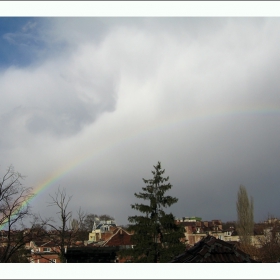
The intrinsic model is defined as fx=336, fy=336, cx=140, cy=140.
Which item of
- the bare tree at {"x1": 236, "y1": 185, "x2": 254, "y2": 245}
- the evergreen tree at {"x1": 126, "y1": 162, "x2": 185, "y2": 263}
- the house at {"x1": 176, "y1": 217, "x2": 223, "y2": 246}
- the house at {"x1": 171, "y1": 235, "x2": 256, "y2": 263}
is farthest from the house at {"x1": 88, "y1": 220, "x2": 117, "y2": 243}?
the house at {"x1": 171, "y1": 235, "x2": 256, "y2": 263}

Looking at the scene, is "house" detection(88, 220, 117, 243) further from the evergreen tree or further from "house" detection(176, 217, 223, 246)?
the evergreen tree

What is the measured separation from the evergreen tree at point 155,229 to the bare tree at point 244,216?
1009cm

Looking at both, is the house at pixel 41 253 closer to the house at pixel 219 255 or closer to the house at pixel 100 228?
the house at pixel 219 255

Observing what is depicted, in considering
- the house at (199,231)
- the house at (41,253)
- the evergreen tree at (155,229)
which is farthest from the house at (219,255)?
the house at (199,231)

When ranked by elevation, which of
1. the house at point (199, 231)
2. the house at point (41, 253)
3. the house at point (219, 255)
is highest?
the house at point (199, 231)

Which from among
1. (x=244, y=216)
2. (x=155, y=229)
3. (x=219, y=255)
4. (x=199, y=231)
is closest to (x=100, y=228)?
(x=199, y=231)

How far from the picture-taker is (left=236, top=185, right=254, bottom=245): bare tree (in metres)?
25.3

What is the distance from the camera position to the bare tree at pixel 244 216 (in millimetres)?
25344

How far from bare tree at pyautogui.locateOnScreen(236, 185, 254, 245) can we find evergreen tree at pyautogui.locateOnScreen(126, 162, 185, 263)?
10.1 m

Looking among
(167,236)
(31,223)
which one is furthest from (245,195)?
(31,223)

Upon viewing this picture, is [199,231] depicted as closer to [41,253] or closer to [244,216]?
[244,216]

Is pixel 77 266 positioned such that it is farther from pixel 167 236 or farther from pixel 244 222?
pixel 244 222

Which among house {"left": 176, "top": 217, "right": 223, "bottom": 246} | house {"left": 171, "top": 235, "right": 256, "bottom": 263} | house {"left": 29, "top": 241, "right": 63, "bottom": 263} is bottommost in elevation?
house {"left": 29, "top": 241, "right": 63, "bottom": 263}

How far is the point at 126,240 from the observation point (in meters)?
22.8
